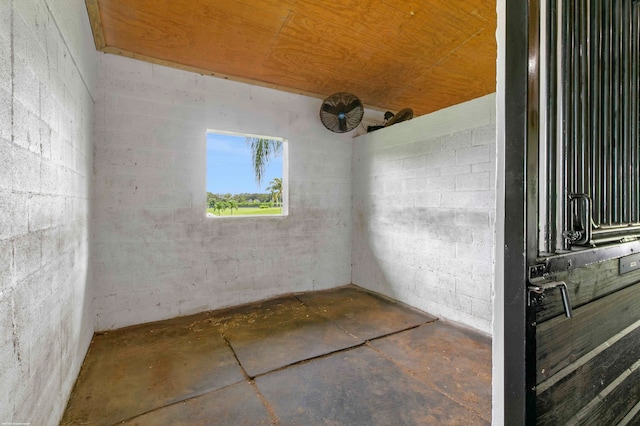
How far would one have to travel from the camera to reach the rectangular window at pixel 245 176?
3.35 m

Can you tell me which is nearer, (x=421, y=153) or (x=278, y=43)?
(x=278, y=43)

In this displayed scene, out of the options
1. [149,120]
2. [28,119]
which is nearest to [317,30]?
[149,120]

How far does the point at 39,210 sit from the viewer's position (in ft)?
4.05

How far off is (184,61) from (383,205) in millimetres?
2752

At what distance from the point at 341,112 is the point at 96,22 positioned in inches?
99.0

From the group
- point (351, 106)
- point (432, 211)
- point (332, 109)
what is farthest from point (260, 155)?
point (432, 211)

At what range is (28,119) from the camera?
43.7 inches

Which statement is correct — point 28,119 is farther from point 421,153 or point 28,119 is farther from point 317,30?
point 421,153

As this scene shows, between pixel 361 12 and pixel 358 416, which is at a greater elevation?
pixel 361 12

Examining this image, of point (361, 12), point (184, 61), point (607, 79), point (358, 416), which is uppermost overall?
point (361, 12)

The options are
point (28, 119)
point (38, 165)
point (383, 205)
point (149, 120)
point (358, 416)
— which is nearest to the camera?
point (28, 119)

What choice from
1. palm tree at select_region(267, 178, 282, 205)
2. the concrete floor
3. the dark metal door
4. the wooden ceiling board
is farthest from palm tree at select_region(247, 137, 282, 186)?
the dark metal door

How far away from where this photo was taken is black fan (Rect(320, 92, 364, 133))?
362 centimetres

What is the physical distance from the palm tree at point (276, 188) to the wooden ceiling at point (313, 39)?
1.39 metres
